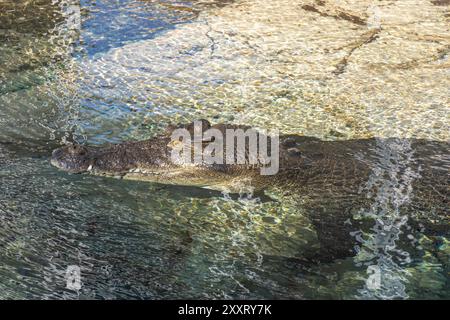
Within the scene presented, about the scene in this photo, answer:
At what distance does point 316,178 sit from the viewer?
487 centimetres

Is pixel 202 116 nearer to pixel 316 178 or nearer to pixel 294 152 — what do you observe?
pixel 294 152

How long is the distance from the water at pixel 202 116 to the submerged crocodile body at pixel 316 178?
1.8 inches

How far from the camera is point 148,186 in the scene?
4.80 meters

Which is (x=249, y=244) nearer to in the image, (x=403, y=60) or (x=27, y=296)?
(x=27, y=296)

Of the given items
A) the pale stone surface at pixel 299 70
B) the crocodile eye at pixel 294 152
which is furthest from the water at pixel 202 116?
the crocodile eye at pixel 294 152

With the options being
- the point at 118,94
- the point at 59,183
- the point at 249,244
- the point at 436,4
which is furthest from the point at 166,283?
the point at 436,4

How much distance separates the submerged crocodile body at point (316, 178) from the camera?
4570mm

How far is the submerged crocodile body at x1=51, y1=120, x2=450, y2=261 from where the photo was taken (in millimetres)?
4570

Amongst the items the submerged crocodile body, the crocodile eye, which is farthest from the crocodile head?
the crocodile eye

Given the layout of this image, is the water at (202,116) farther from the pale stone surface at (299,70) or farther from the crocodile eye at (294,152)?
the crocodile eye at (294,152)

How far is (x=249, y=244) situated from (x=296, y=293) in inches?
24.2

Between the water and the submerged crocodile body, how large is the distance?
5 cm

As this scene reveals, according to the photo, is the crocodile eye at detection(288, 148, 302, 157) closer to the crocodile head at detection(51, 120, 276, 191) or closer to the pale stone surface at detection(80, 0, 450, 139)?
the crocodile head at detection(51, 120, 276, 191)

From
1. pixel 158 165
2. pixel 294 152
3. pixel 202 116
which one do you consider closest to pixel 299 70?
pixel 202 116
